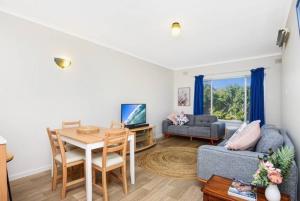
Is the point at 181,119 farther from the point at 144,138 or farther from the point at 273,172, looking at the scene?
the point at 273,172

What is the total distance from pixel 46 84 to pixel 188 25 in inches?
107

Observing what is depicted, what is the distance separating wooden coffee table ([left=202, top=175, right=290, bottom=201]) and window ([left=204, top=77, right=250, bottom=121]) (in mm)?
4072

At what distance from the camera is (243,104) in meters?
5.22

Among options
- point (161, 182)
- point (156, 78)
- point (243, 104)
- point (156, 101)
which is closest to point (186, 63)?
point (156, 78)

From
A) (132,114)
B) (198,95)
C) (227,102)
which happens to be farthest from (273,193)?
(198,95)

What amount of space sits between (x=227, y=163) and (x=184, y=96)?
433cm

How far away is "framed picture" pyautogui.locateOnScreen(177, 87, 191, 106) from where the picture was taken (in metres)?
6.18

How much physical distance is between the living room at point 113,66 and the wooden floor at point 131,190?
0.01m

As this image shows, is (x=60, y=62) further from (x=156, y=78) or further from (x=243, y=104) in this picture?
(x=243, y=104)

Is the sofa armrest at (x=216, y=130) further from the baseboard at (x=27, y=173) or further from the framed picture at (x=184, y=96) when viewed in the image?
the baseboard at (x=27, y=173)

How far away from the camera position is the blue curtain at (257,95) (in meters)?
4.65

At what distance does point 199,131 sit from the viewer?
5.07m

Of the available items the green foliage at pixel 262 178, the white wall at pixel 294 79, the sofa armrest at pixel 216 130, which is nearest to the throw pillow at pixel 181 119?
the sofa armrest at pixel 216 130

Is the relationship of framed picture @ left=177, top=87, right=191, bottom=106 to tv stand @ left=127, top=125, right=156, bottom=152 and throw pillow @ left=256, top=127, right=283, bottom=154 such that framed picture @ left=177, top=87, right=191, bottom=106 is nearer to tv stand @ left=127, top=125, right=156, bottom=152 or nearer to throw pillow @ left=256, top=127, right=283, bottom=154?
tv stand @ left=127, top=125, right=156, bottom=152
